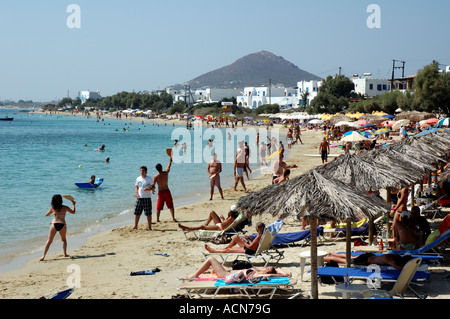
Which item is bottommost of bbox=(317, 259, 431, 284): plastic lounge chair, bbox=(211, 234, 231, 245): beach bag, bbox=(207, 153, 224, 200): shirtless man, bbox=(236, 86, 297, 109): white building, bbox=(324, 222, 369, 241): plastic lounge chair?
bbox=(211, 234, 231, 245): beach bag

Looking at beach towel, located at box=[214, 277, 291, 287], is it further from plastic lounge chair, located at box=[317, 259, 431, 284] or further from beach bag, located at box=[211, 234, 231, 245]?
beach bag, located at box=[211, 234, 231, 245]

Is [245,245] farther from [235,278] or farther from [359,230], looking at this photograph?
[359,230]

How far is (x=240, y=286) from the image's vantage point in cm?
645

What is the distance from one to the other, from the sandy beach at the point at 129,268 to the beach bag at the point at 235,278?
0.83 m

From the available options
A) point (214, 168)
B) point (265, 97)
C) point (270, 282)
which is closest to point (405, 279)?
point (270, 282)

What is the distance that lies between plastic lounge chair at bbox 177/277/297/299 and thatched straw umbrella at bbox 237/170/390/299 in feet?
1.46

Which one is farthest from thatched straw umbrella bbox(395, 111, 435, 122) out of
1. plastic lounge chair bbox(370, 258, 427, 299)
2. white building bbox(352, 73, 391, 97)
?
white building bbox(352, 73, 391, 97)

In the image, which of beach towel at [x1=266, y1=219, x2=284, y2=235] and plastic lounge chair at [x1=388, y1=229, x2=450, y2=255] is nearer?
plastic lounge chair at [x1=388, y1=229, x2=450, y2=255]

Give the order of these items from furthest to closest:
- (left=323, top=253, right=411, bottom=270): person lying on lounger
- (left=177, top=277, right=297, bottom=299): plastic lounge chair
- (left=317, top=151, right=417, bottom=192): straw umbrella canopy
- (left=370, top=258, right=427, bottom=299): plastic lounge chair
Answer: (left=317, top=151, right=417, bottom=192): straw umbrella canopy
(left=323, top=253, right=411, bottom=270): person lying on lounger
(left=177, top=277, right=297, bottom=299): plastic lounge chair
(left=370, top=258, right=427, bottom=299): plastic lounge chair

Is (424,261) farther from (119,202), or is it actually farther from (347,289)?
(119,202)

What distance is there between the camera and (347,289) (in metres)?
5.96

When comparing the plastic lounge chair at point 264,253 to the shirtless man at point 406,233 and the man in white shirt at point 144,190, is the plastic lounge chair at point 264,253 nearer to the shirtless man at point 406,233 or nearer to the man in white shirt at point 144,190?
the shirtless man at point 406,233

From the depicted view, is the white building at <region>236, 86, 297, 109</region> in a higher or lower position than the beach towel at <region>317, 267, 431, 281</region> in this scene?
higher

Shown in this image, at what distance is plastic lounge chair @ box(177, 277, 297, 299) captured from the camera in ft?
21.2
